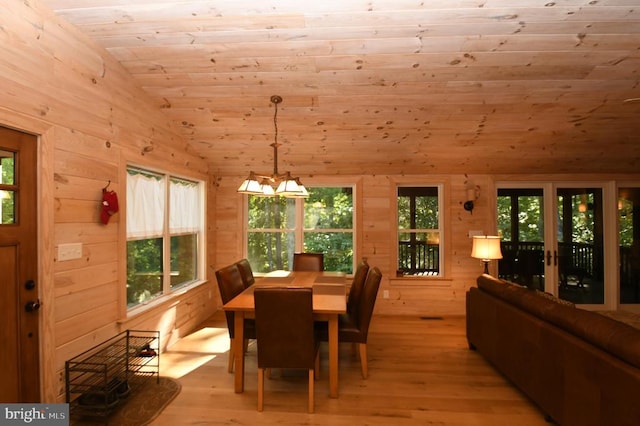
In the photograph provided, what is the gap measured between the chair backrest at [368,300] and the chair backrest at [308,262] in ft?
4.49

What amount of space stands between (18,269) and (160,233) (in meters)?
1.61

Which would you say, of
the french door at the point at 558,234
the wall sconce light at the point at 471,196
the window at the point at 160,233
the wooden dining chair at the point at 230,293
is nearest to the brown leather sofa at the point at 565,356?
the wall sconce light at the point at 471,196

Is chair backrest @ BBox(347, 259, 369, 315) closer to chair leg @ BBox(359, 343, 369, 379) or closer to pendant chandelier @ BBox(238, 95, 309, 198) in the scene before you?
chair leg @ BBox(359, 343, 369, 379)

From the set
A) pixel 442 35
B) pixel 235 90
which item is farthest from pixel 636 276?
pixel 235 90

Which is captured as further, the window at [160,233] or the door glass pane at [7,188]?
the window at [160,233]

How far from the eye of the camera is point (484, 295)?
3.15 meters

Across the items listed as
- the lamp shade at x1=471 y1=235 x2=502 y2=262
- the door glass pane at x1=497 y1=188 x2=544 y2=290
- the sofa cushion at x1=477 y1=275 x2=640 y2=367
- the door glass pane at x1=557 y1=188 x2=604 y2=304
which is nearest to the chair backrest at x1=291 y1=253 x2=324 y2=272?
the lamp shade at x1=471 y1=235 x2=502 y2=262

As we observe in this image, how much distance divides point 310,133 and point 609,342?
316 cm

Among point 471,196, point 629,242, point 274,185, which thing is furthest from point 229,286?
point 629,242

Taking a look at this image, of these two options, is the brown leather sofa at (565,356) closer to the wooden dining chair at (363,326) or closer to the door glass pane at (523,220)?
the wooden dining chair at (363,326)

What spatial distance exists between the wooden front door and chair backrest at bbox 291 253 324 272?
267 cm

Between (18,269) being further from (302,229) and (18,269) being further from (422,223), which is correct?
(422,223)

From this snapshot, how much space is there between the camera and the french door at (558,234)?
15.8 feet

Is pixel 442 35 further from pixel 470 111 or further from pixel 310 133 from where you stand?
pixel 310 133
